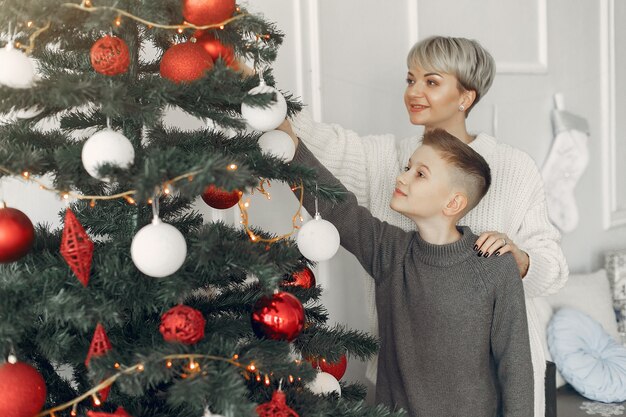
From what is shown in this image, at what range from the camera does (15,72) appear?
82 cm

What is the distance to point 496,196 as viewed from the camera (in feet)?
5.45

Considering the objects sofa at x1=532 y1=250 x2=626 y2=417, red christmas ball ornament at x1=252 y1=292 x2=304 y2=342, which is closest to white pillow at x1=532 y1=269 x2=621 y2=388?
sofa at x1=532 y1=250 x2=626 y2=417

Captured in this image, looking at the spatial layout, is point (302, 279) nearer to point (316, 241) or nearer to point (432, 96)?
point (316, 241)

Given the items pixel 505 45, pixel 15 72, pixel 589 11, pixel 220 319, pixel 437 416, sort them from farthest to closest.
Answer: pixel 589 11, pixel 505 45, pixel 437 416, pixel 220 319, pixel 15 72

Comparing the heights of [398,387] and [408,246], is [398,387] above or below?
below

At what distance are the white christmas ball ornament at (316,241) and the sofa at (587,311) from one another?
1.31 meters

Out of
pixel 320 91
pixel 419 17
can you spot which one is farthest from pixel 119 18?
pixel 419 17

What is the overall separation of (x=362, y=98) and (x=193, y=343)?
1222 millimetres

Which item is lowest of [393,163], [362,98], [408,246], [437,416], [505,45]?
[437,416]

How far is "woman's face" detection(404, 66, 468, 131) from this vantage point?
5.43 feet

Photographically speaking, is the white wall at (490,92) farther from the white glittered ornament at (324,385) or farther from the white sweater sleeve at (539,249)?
the white glittered ornament at (324,385)

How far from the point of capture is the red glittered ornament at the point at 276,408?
918 mm

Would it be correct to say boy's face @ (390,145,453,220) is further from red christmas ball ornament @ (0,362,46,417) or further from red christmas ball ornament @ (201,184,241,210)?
red christmas ball ornament @ (0,362,46,417)

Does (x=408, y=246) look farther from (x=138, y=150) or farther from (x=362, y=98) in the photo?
(x=138, y=150)
